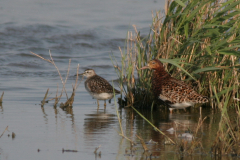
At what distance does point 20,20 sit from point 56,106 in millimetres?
12569

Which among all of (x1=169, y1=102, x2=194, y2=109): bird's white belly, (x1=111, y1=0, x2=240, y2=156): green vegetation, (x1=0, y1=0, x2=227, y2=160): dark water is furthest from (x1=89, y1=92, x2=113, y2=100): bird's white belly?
(x1=169, y1=102, x2=194, y2=109): bird's white belly

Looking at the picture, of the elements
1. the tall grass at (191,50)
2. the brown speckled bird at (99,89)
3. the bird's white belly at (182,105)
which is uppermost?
the tall grass at (191,50)

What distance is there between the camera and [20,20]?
2086cm

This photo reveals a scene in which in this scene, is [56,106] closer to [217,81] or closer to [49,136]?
[49,136]

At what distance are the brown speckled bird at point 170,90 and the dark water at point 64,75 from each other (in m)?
0.27

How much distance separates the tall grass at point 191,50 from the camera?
8.26m

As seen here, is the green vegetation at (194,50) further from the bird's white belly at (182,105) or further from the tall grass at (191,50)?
the bird's white belly at (182,105)

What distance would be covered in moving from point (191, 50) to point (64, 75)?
5.91 meters

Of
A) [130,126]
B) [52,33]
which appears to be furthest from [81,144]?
[52,33]

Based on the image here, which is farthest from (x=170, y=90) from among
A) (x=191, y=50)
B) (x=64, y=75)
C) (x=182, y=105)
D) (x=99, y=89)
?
(x=64, y=75)

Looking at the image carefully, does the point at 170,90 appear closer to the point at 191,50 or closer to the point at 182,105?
the point at 182,105

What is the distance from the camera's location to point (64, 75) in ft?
45.7

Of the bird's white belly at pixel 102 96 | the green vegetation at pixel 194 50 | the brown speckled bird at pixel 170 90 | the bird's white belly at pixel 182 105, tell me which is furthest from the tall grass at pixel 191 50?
the bird's white belly at pixel 102 96

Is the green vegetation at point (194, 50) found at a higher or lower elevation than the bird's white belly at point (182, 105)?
higher
